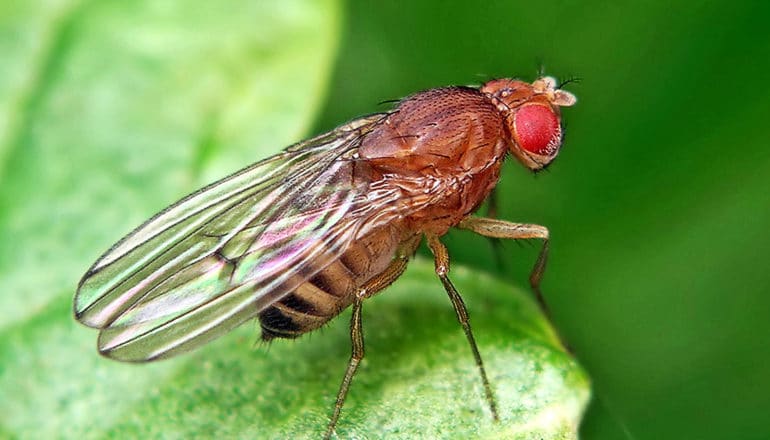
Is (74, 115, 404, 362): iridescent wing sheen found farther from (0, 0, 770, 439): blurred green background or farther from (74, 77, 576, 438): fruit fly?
(0, 0, 770, 439): blurred green background

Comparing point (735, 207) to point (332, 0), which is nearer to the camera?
point (735, 207)

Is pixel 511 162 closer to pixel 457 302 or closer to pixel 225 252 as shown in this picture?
pixel 457 302

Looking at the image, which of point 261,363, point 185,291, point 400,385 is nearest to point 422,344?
point 400,385

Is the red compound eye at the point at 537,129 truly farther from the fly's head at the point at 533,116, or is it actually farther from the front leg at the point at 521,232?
the front leg at the point at 521,232

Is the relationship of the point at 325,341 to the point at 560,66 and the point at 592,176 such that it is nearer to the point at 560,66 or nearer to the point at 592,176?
the point at 592,176

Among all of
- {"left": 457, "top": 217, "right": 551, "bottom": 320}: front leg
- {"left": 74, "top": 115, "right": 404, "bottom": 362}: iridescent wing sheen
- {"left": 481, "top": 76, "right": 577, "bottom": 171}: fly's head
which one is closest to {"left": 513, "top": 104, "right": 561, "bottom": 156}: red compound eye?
{"left": 481, "top": 76, "right": 577, "bottom": 171}: fly's head
